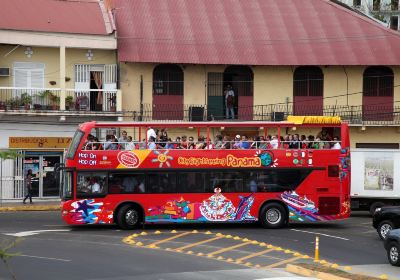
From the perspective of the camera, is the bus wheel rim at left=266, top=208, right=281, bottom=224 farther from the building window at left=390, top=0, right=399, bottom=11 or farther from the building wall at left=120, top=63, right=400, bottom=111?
the building window at left=390, top=0, right=399, bottom=11

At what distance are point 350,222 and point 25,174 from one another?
632 inches

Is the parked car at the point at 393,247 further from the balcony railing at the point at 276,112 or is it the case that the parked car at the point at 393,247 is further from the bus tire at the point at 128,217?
the balcony railing at the point at 276,112

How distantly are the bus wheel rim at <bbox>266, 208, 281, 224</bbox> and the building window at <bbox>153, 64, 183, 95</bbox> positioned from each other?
1409cm

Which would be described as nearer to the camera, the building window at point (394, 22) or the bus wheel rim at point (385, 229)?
the bus wheel rim at point (385, 229)

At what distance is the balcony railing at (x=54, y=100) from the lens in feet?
120

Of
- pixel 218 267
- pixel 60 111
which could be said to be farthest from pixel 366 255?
pixel 60 111

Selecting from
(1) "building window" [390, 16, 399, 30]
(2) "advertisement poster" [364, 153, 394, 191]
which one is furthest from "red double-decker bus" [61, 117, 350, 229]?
(1) "building window" [390, 16, 399, 30]

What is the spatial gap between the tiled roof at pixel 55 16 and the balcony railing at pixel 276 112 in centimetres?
484

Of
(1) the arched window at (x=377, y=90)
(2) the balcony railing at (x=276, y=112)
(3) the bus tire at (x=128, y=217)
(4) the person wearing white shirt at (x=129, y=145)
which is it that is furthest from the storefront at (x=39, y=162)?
(1) the arched window at (x=377, y=90)

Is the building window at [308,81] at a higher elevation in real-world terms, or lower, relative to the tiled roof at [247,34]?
lower

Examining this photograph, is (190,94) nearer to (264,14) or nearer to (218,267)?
(264,14)

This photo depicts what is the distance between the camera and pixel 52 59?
38219mm

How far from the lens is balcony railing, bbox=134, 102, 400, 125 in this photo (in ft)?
129

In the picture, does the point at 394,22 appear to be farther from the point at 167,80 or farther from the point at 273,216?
the point at 273,216
